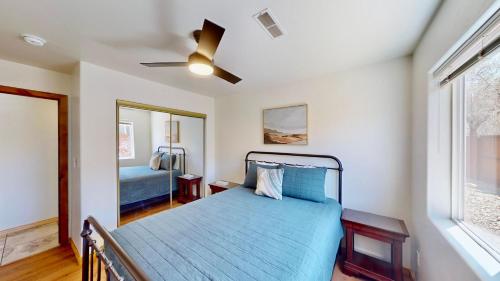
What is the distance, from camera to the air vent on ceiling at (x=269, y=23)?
1.34 m

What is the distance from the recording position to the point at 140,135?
2.85 m

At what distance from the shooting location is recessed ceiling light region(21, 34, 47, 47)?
1.59m

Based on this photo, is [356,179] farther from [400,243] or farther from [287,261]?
[287,261]

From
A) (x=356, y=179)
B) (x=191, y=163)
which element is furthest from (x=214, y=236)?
(x=191, y=163)

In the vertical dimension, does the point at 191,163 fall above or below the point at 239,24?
below

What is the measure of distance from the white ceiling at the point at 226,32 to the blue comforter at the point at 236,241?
1.68m

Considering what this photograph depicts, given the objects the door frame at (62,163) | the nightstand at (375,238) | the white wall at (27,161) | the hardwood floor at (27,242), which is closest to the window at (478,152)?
the nightstand at (375,238)

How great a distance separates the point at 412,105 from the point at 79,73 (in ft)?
12.4

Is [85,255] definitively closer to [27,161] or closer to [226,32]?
[226,32]

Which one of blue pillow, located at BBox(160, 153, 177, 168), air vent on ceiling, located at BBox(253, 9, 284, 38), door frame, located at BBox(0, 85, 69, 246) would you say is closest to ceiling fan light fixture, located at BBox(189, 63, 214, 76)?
air vent on ceiling, located at BBox(253, 9, 284, 38)

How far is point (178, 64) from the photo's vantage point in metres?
1.54

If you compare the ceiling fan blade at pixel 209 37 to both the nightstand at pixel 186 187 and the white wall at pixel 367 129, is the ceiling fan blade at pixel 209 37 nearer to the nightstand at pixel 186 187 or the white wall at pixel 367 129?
→ the white wall at pixel 367 129

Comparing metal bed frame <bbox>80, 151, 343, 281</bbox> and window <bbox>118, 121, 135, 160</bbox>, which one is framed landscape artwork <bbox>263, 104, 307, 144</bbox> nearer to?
metal bed frame <bbox>80, 151, 343, 281</bbox>

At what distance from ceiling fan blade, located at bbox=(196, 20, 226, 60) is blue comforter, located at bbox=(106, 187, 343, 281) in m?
1.45
